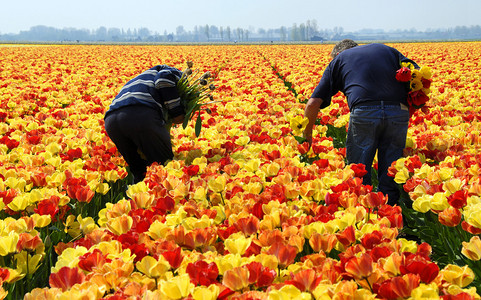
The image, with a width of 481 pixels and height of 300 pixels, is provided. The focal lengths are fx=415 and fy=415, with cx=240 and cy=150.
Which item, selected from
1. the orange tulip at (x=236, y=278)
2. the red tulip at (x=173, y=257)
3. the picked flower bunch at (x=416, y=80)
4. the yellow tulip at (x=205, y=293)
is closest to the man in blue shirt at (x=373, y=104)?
the picked flower bunch at (x=416, y=80)

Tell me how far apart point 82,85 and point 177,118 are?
7.50m

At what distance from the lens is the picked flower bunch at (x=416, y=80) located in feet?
12.0

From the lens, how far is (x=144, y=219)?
76.8 inches

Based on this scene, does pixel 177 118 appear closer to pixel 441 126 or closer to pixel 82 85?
pixel 441 126

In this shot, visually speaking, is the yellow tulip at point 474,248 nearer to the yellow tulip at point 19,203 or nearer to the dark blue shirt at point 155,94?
the yellow tulip at point 19,203

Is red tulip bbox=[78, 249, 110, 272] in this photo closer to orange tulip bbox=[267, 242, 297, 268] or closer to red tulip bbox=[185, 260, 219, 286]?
red tulip bbox=[185, 260, 219, 286]

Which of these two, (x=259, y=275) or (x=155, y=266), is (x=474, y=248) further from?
(x=155, y=266)

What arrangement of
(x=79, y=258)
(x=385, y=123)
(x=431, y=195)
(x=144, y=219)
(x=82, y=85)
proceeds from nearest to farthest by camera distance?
(x=79, y=258)
(x=144, y=219)
(x=431, y=195)
(x=385, y=123)
(x=82, y=85)

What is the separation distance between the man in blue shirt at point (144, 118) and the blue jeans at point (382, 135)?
5.70 feet

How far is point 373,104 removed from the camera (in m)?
3.79

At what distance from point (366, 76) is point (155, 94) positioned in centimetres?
200

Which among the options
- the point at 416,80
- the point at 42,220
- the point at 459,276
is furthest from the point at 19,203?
the point at 416,80

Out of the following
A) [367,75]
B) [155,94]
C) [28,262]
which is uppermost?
[367,75]

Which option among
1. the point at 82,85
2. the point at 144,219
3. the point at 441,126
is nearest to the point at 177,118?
the point at 144,219
